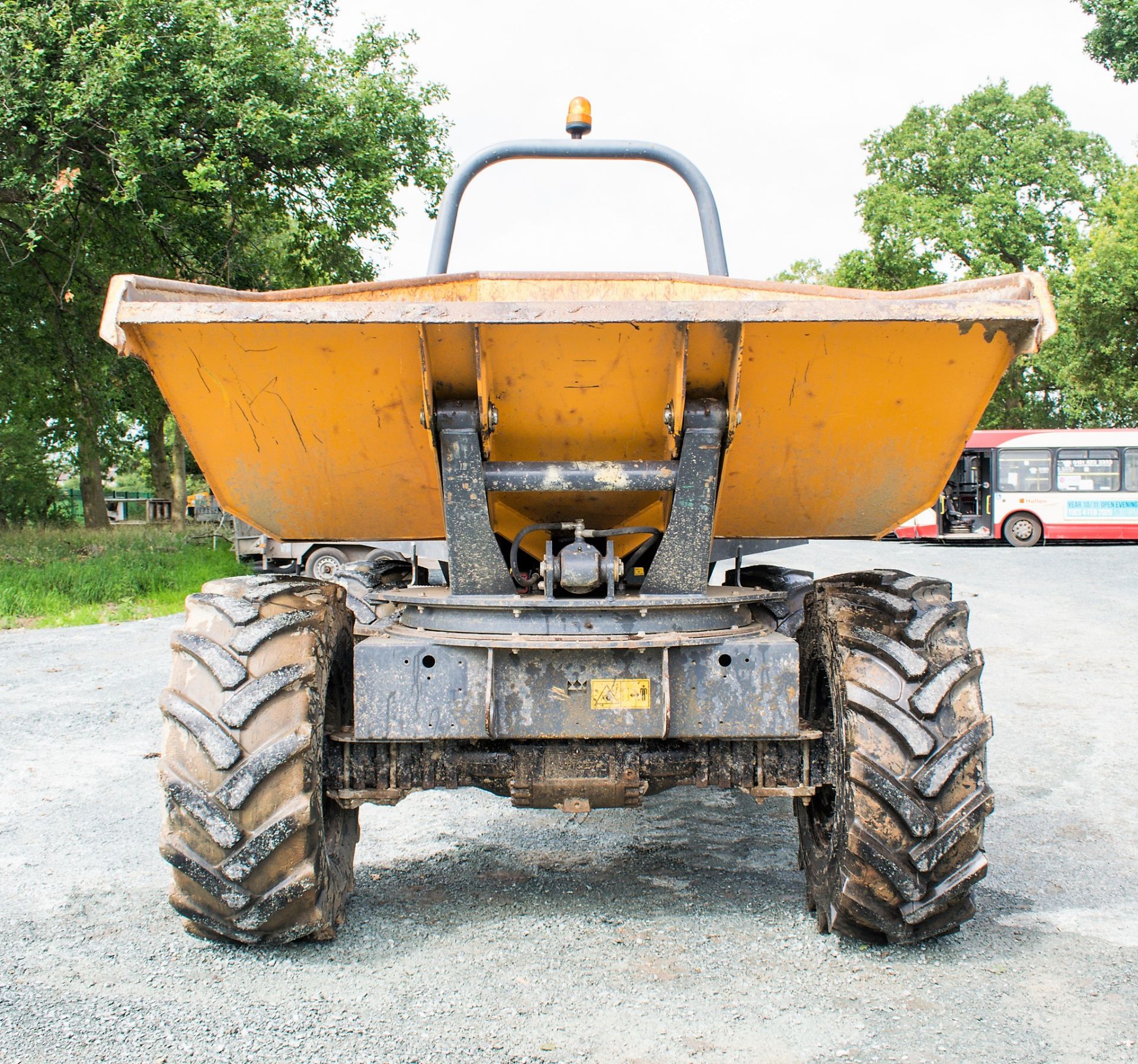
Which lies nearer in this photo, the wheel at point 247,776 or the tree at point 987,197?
the wheel at point 247,776

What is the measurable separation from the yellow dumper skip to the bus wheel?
2468 cm

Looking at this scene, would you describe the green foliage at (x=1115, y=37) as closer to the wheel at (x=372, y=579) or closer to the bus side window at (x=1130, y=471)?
the bus side window at (x=1130, y=471)

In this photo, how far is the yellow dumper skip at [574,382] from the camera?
2779 millimetres

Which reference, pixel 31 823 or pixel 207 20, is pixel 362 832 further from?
pixel 207 20

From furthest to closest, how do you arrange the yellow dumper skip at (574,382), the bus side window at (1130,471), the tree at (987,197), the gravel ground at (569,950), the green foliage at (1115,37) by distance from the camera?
the tree at (987,197) < the green foliage at (1115,37) < the bus side window at (1130,471) < the yellow dumper skip at (574,382) < the gravel ground at (569,950)

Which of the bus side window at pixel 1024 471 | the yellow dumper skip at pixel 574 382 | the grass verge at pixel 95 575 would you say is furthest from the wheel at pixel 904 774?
the bus side window at pixel 1024 471

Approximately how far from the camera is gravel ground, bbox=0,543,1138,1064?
2.64 m

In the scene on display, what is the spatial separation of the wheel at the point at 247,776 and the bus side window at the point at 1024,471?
25882 mm

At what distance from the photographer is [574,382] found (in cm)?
312

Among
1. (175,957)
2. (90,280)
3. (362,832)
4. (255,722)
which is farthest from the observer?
(90,280)

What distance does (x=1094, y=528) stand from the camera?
25.6 m

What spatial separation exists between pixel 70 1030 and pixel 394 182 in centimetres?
1411

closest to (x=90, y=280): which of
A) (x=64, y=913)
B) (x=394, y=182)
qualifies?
(x=394, y=182)

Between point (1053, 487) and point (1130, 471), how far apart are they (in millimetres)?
1748
